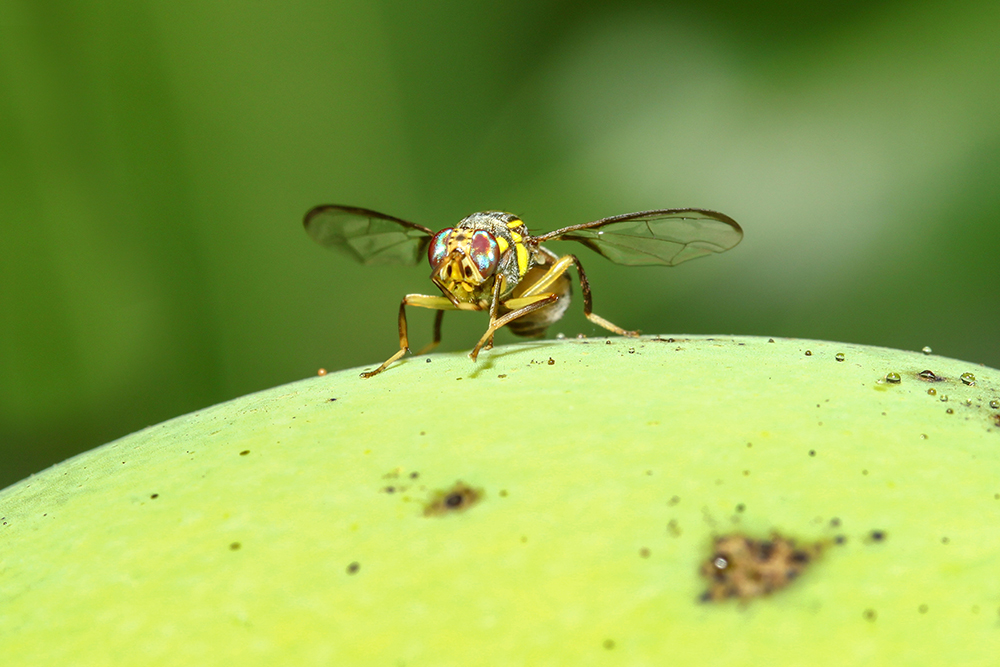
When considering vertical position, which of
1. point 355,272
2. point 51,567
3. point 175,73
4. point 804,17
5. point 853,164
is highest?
point 804,17

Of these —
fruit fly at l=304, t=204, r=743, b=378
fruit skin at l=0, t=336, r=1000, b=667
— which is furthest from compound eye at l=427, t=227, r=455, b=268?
fruit skin at l=0, t=336, r=1000, b=667

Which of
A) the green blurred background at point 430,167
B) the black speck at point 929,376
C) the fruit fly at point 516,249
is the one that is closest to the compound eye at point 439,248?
the fruit fly at point 516,249

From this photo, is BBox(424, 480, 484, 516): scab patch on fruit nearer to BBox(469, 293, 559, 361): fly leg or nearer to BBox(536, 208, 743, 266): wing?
BBox(469, 293, 559, 361): fly leg

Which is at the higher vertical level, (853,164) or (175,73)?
(175,73)

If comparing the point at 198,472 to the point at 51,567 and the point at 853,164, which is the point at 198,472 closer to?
the point at 51,567

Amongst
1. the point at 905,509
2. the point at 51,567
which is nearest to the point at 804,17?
the point at 905,509

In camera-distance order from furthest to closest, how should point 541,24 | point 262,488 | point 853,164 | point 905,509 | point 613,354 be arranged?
point 541,24 → point 853,164 → point 613,354 → point 262,488 → point 905,509
